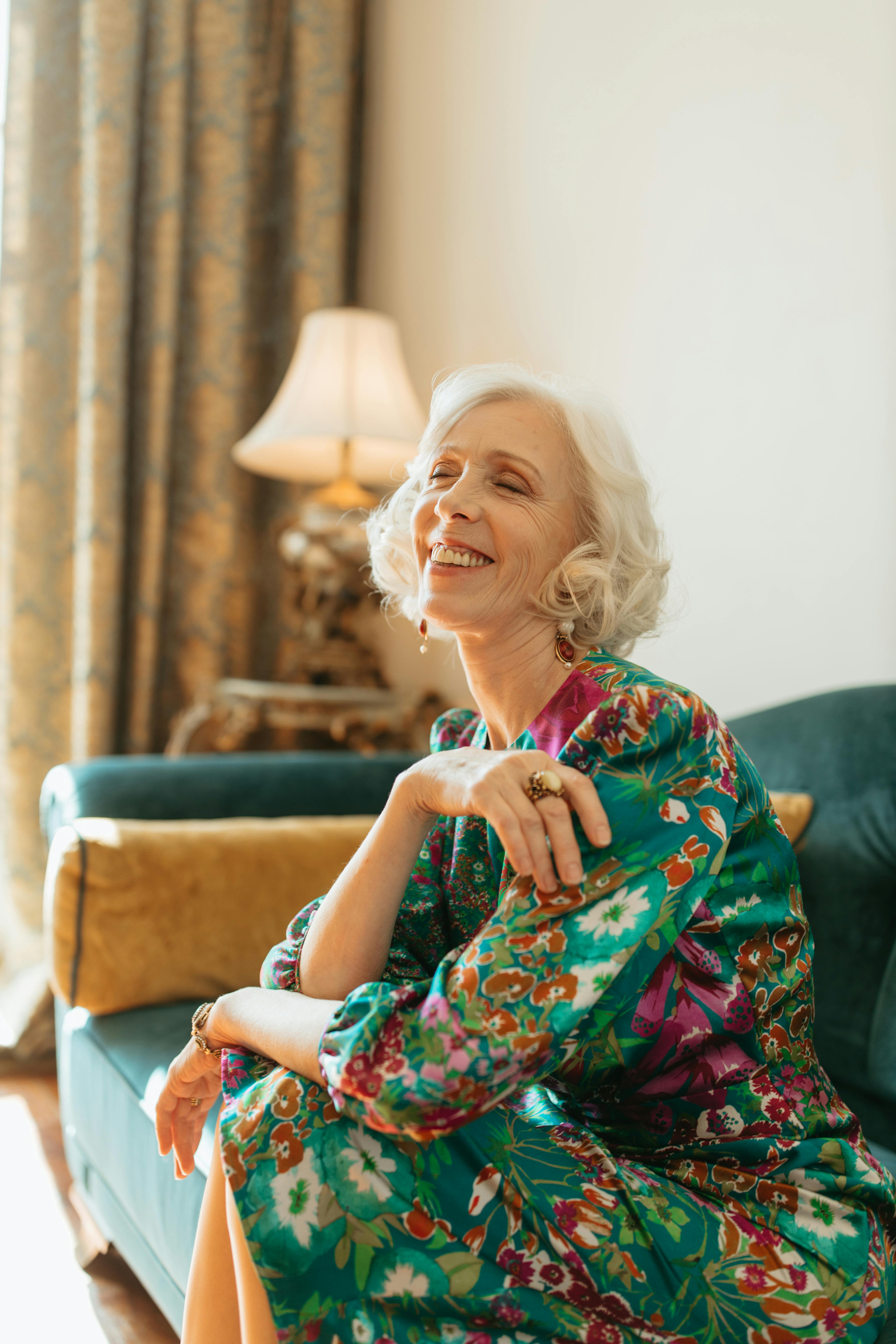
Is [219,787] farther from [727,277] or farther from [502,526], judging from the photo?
[727,277]

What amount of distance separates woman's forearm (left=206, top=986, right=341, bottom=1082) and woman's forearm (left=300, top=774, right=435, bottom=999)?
0.09ft

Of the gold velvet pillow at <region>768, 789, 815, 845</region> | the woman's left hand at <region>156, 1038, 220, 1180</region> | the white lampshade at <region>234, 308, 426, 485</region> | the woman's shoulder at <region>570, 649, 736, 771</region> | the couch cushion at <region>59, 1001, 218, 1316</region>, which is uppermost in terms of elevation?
the white lampshade at <region>234, 308, 426, 485</region>

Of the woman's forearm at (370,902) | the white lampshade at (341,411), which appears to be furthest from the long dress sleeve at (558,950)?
the white lampshade at (341,411)

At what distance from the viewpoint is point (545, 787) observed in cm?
82

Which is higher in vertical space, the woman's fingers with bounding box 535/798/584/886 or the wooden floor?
the woman's fingers with bounding box 535/798/584/886

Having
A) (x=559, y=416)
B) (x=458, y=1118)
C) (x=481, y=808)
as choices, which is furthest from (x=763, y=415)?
(x=458, y=1118)

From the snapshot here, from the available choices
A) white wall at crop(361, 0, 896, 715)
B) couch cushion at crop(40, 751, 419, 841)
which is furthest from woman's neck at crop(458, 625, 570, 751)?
couch cushion at crop(40, 751, 419, 841)

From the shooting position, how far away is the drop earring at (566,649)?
105 cm

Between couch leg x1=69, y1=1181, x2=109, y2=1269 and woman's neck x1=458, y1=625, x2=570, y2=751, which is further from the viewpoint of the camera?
couch leg x1=69, y1=1181, x2=109, y2=1269

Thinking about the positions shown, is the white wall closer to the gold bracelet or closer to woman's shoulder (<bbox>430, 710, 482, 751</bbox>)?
woman's shoulder (<bbox>430, 710, 482, 751</bbox>)

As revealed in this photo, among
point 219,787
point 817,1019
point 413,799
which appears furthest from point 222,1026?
point 219,787

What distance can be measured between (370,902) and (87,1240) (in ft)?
3.26

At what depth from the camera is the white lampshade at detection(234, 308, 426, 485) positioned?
2389mm

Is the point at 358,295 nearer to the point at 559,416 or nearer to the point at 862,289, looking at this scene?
the point at 862,289
